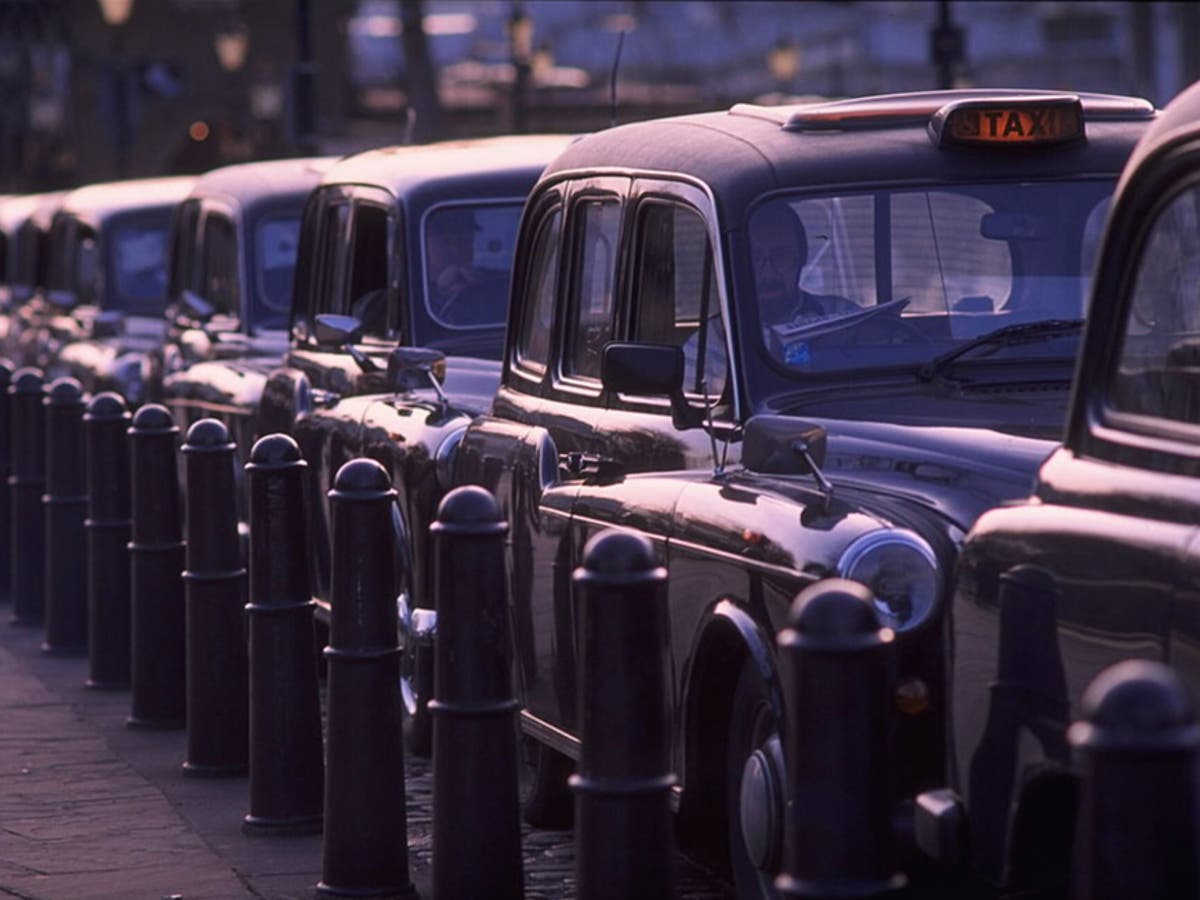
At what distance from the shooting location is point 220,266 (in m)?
14.3

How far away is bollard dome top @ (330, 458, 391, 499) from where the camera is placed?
6.84 metres

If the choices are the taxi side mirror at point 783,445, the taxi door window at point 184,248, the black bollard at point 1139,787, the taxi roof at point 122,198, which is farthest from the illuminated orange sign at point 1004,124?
the taxi roof at point 122,198

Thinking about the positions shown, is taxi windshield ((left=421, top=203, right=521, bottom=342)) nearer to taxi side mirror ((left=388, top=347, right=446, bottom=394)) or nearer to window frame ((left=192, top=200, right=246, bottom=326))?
taxi side mirror ((left=388, top=347, right=446, bottom=394))

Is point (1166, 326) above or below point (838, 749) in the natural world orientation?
above

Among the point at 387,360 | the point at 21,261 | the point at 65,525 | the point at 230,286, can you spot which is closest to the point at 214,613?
the point at 387,360

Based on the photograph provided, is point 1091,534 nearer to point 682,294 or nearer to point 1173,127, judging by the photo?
point 1173,127

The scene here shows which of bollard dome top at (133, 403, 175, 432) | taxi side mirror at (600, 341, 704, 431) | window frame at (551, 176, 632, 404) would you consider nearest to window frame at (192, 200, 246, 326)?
bollard dome top at (133, 403, 175, 432)

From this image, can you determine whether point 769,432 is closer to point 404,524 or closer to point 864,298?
point 864,298

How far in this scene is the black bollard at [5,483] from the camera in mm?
14039

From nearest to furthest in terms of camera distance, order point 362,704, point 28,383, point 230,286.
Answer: point 362,704, point 28,383, point 230,286

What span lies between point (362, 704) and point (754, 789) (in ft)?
4.35

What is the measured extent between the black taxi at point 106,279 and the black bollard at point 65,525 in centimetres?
424

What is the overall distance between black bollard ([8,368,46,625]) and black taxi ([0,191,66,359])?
765cm

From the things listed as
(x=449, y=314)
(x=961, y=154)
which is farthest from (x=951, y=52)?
(x=961, y=154)
